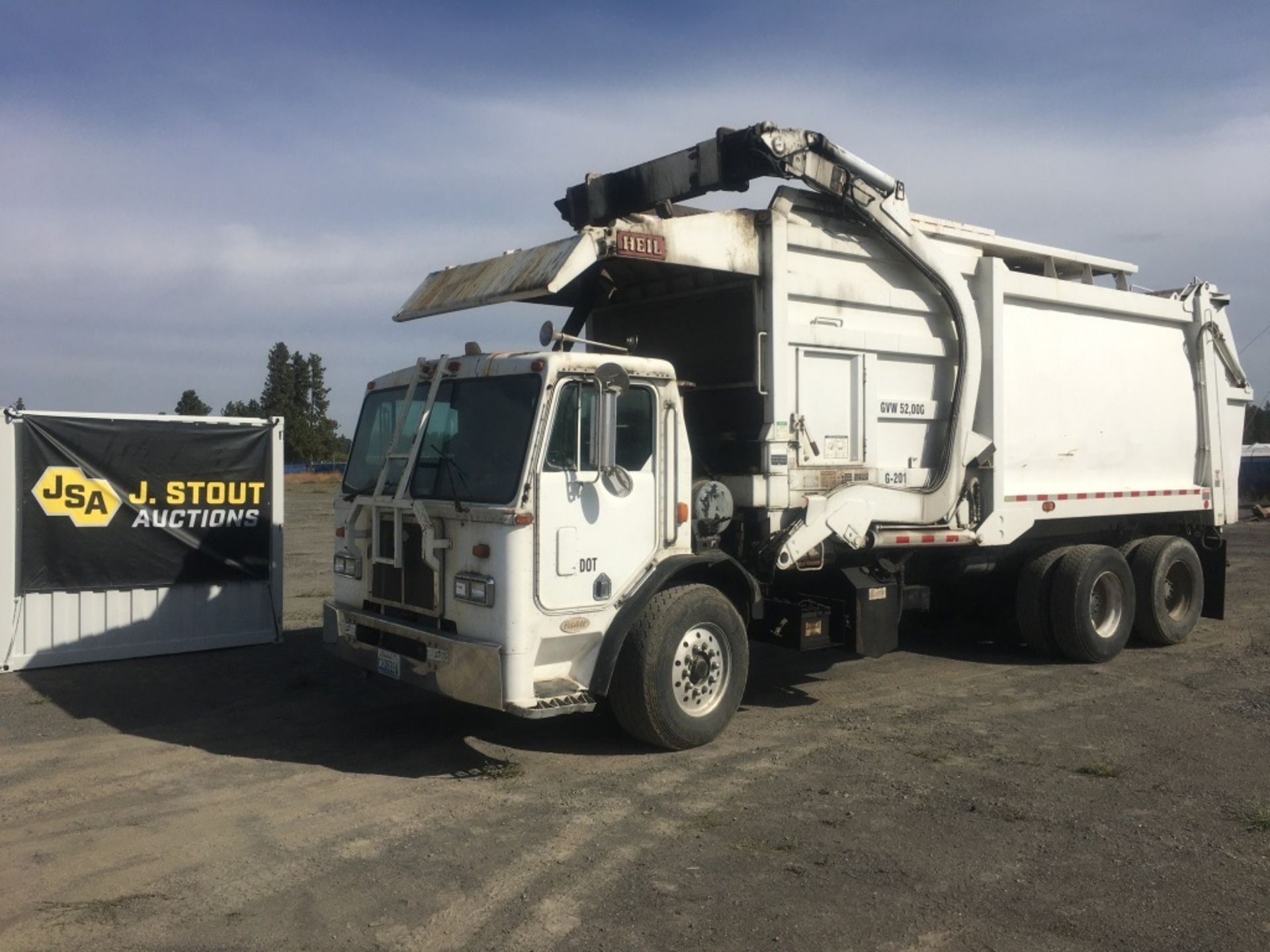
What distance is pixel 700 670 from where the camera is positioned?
7371 mm

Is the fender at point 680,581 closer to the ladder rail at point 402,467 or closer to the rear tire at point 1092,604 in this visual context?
the ladder rail at point 402,467

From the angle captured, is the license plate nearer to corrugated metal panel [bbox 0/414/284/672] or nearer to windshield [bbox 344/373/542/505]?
windshield [bbox 344/373/542/505]

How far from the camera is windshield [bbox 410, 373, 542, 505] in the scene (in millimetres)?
6754

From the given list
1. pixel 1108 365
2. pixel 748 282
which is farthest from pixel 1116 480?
pixel 748 282

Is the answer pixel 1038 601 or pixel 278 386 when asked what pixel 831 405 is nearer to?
pixel 1038 601

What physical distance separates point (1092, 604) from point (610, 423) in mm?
6061

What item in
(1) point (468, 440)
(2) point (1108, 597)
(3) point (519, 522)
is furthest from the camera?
(2) point (1108, 597)

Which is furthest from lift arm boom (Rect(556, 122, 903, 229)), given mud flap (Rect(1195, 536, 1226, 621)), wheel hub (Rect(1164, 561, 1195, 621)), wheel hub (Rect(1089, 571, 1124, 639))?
mud flap (Rect(1195, 536, 1226, 621))

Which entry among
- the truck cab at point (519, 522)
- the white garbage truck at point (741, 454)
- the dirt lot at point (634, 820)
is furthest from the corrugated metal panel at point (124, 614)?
the truck cab at point (519, 522)

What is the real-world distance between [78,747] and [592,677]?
3.63 meters

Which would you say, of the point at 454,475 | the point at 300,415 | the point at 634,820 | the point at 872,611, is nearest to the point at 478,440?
the point at 454,475

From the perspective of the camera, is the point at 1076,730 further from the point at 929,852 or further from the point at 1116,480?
the point at 1116,480

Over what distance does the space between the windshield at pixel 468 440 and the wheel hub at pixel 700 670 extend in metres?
1.60

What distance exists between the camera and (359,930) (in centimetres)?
461
